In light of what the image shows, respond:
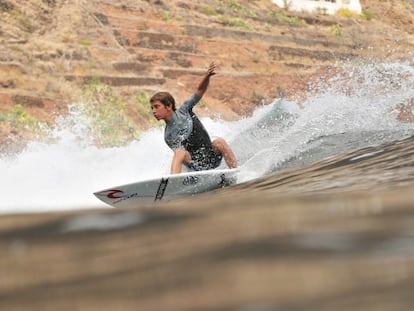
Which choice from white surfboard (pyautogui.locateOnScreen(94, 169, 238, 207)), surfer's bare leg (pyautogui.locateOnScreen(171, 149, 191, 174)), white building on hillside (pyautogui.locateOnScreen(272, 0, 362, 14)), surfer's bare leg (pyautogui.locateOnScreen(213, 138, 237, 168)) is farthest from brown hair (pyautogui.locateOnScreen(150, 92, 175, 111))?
white building on hillside (pyautogui.locateOnScreen(272, 0, 362, 14))

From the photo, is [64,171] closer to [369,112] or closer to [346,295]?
[369,112]

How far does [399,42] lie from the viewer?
41375mm

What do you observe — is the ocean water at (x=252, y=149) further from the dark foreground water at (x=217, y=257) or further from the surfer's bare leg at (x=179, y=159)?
the dark foreground water at (x=217, y=257)

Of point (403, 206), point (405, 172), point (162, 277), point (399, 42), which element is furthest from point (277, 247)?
point (399, 42)

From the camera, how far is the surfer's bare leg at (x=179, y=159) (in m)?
8.04

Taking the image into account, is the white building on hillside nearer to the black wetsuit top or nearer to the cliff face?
A: the cliff face

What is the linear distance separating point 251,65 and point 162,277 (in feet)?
105

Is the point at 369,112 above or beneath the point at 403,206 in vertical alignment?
beneath

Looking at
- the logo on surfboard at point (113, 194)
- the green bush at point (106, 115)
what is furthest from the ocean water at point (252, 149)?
the green bush at point (106, 115)

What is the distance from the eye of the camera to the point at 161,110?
827cm

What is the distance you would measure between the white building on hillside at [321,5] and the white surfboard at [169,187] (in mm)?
35426

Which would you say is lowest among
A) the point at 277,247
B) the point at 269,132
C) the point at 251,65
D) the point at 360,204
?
the point at 251,65

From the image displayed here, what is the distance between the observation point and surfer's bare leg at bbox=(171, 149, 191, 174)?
8039 millimetres

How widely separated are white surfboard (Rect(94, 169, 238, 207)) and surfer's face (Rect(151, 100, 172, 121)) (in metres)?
0.79
